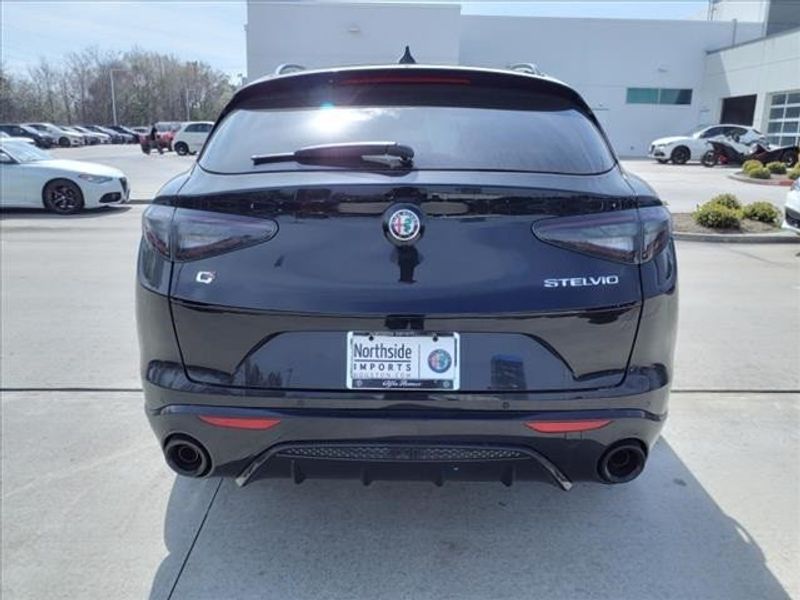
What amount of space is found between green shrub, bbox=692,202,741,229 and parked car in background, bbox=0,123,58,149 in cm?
4592

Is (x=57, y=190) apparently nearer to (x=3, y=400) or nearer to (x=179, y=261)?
(x=3, y=400)

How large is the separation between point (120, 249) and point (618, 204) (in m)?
8.23

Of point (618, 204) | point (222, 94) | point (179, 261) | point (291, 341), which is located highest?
point (222, 94)

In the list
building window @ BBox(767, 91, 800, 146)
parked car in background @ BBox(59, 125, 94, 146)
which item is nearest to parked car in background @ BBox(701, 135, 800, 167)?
building window @ BBox(767, 91, 800, 146)

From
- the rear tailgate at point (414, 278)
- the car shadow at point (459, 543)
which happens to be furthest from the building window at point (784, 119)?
the rear tailgate at point (414, 278)

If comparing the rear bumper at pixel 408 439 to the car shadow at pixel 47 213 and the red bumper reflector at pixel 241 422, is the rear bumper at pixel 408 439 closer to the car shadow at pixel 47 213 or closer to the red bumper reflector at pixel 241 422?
the red bumper reflector at pixel 241 422

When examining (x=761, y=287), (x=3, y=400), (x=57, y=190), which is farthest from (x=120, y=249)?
(x=761, y=287)

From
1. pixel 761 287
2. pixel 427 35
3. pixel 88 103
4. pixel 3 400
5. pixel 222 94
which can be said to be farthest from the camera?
pixel 222 94

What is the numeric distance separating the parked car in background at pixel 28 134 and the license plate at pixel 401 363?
5008 centimetres

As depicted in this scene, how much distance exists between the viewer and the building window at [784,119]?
33.0 meters

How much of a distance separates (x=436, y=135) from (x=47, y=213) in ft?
41.1

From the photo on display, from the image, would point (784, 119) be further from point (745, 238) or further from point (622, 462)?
point (622, 462)

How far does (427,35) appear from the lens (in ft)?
124

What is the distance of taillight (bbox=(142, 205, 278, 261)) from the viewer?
206 centimetres
